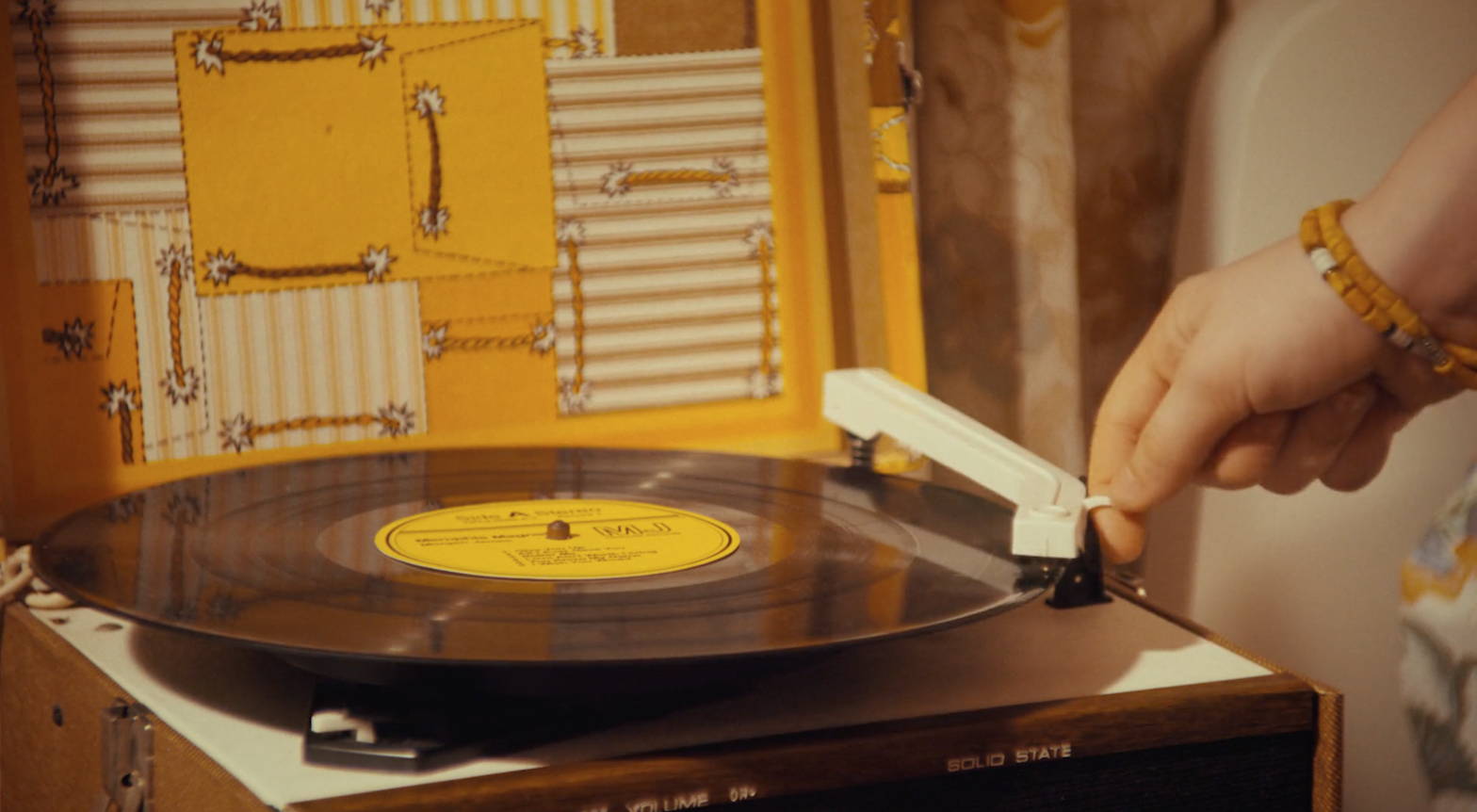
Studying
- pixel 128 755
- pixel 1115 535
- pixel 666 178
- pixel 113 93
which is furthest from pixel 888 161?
pixel 128 755

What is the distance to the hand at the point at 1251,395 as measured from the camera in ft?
2.32

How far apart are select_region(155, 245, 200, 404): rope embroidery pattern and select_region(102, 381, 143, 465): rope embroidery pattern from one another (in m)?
0.02

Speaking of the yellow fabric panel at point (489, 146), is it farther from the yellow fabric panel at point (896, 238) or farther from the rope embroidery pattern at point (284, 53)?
the yellow fabric panel at point (896, 238)

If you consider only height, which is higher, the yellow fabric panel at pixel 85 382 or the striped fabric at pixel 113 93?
the striped fabric at pixel 113 93

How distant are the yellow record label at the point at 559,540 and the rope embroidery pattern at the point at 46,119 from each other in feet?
1.14

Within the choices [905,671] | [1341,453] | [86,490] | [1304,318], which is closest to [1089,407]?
[1341,453]

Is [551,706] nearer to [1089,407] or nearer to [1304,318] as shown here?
[1304,318]

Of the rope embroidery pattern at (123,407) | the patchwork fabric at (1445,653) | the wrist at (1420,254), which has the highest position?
the wrist at (1420,254)

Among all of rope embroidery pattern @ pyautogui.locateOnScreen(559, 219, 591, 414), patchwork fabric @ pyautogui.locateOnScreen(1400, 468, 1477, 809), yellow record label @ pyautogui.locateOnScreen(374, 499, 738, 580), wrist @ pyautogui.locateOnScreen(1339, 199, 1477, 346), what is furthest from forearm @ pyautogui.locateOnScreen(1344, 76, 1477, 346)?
rope embroidery pattern @ pyautogui.locateOnScreen(559, 219, 591, 414)

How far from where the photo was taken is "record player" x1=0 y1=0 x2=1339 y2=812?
0.55m

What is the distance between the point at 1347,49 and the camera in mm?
1122

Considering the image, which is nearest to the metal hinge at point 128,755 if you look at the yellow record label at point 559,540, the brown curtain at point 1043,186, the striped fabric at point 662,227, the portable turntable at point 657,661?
the portable turntable at point 657,661

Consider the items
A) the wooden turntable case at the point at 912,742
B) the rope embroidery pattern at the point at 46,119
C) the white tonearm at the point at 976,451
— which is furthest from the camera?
the rope embroidery pattern at the point at 46,119

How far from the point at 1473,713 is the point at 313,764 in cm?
52
